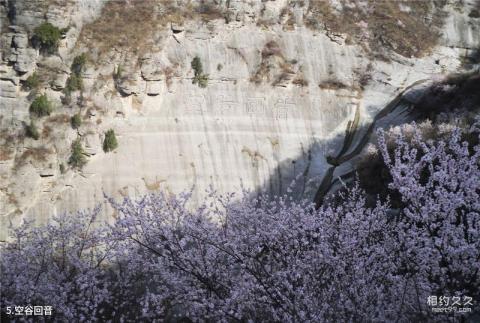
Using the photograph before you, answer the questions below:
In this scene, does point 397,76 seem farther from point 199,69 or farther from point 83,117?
point 83,117

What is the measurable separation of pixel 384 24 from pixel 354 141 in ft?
27.2

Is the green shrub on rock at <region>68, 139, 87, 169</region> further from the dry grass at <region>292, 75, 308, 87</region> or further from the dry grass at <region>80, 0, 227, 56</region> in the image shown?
the dry grass at <region>292, 75, 308, 87</region>

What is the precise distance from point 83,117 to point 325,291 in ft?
48.1

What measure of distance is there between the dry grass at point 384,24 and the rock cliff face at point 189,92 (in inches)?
4.3

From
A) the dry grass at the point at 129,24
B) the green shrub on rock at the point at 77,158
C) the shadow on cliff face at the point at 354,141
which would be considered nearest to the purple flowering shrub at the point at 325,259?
the green shrub on rock at the point at 77,158

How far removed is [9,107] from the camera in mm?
19531

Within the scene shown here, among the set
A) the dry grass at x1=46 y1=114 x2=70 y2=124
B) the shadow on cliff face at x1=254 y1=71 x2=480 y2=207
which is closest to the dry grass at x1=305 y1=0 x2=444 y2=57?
the shadow on cliff face at x1=254 y1=71 x2=480 y2=207

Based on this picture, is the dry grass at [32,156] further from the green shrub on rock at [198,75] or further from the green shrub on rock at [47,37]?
the green shrub on rock at [198,75]

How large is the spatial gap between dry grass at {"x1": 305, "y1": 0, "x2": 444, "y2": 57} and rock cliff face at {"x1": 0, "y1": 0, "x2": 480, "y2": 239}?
11 centimetres

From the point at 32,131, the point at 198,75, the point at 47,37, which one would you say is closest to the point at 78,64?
the point at 47,37

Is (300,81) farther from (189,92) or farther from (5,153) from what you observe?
(5,153)

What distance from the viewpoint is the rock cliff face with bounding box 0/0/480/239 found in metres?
19.3

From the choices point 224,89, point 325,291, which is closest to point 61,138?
point 224,89

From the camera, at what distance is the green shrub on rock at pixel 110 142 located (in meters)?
19.7
